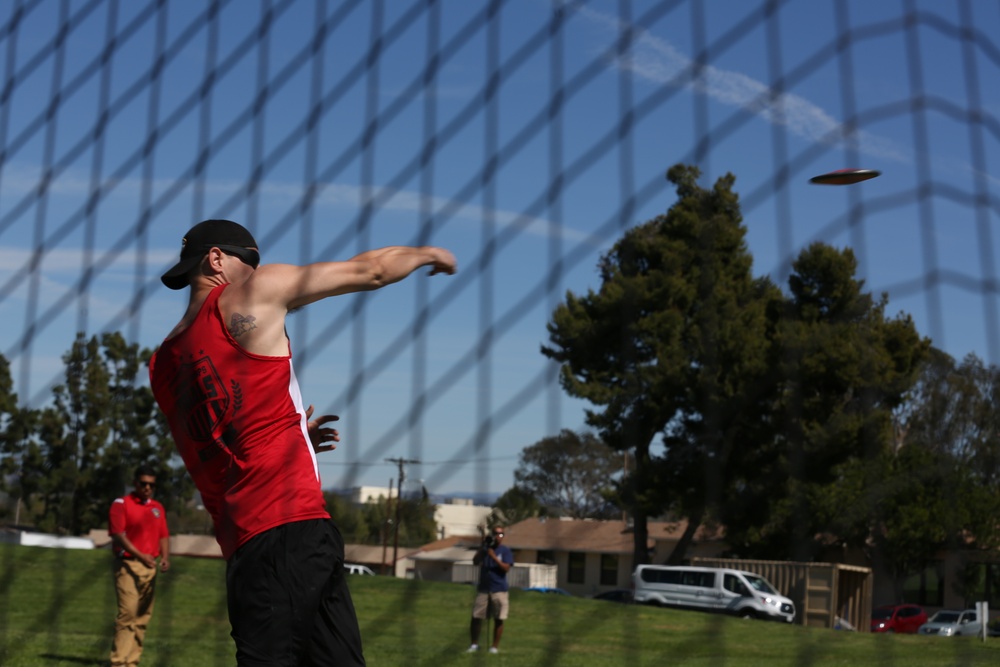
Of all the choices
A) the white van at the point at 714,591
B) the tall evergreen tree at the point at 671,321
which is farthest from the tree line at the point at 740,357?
the white van at the point at 714,591

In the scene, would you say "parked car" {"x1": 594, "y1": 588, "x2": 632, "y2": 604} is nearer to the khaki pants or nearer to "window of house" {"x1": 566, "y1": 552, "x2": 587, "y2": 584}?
"window of house" {"x1": 566, "y1": 552, "x2": 587, "y2": 584}

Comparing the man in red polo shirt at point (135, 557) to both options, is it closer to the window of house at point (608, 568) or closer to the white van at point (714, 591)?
the white van at point (714, 591)

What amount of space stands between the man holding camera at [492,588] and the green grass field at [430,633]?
315mm

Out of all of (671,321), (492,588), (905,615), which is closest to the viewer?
(671,321)

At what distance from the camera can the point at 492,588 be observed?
1109 centimetres

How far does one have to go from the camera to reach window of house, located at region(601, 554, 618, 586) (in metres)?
36.8

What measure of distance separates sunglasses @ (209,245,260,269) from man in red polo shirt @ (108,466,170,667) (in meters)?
4.94

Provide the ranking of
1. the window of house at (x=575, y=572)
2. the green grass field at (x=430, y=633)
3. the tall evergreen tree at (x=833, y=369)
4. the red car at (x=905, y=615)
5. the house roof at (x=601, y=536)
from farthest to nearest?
1. the window of house at (x=575, y=572)
2. the house roof at (x=601, y=536)
3. the red car at (x=905, y=615)
4. the green grass field at (x=430, y=633)
5. the tall evergreen tree at (x=833, y=369)

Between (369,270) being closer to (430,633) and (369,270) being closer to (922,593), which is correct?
(430,633)

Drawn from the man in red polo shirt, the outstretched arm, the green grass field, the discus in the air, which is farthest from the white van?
the discus in the air

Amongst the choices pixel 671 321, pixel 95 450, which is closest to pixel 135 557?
pixel 671 321

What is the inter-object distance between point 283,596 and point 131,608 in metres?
5.03

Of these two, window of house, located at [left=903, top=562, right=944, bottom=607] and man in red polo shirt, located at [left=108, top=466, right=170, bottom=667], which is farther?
window of house, located at [left=903, top=562, right=944, bottom=607]

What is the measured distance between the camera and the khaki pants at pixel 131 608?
7195 mm
